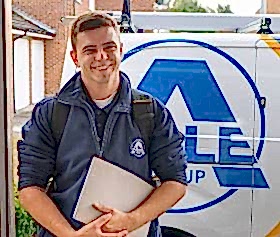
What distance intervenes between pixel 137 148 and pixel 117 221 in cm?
20

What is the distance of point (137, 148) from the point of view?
1.62 m

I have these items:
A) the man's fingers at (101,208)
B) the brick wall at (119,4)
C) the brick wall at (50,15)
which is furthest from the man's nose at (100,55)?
the brick wall at (119,4)

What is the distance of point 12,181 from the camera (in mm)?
1519

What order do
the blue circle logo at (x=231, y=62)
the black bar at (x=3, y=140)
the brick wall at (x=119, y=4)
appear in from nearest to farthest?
the black bar at (x=3, y=140)
the blue circle logo at (x=231, y=62)
the brick wall at (x=119, y=4)

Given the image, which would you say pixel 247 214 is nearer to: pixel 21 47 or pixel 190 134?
pixel 190 134

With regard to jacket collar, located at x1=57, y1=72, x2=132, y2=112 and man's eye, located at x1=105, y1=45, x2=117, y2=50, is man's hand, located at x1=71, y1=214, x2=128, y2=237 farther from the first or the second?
man's eye, located at x1=105, y1=45, x2=117, y2=50

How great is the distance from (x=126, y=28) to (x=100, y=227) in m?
1.70

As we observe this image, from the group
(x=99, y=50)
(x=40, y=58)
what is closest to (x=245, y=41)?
(x=99, y=50)

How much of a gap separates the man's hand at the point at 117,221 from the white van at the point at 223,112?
143 cm

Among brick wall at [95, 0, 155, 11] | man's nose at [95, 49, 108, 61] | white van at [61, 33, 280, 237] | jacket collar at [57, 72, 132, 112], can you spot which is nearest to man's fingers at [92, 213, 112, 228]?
A: jacket collar at [57, 72, 132, 112]

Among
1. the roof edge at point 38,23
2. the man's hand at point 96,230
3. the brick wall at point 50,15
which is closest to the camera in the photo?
the man's hand at point 96,230

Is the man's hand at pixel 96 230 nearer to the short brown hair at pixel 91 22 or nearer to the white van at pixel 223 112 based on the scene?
the short brown hair at pixel 91 22

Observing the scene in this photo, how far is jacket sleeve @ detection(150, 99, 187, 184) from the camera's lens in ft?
5.44

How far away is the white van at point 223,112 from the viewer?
3008 millimetres
